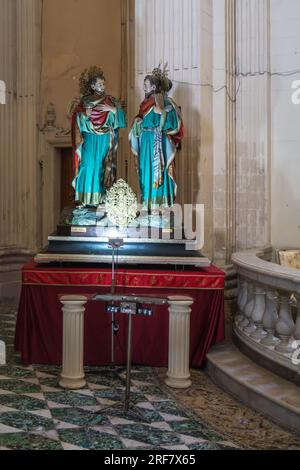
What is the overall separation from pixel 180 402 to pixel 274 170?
4.53m

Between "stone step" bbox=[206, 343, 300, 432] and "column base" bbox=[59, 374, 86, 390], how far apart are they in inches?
48.8

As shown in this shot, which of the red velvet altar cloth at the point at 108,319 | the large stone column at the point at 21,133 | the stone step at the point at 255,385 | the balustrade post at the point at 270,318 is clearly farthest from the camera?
the large stone column at the point at 21,133

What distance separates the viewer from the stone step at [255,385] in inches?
147

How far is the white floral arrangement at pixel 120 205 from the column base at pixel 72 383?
198 cm

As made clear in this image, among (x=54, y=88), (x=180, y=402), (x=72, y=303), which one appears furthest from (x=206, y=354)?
(x=54, y=88)

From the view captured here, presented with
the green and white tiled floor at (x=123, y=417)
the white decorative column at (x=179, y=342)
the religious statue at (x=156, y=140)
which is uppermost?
the religious statue at (x=156, y=140)

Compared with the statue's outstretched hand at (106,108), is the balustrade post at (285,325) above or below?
below

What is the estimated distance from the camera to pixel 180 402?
4.28 meters

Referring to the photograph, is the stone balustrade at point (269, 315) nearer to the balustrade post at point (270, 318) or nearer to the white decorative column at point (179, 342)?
the balustrade post at point (270, 318)

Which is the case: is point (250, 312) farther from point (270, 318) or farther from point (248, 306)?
point (270, 318)

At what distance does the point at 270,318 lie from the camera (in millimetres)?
4469

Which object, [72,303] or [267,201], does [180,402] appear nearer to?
[72,303]

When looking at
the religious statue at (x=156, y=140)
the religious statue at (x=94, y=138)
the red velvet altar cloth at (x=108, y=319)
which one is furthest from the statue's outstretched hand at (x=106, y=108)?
the red velvet altar cloth at (x=108, y=319)

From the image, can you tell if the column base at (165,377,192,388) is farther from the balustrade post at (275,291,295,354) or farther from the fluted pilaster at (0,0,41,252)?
the fluted pilaster at (0,0,41,252)
